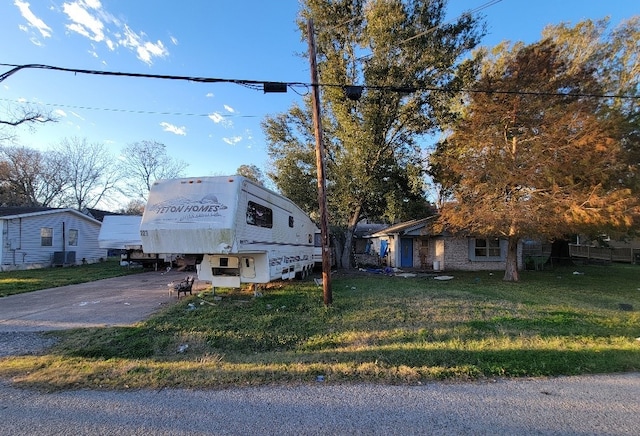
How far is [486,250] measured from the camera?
21.2 m

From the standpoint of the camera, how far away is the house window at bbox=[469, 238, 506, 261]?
21.0 m

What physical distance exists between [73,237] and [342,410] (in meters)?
26.1

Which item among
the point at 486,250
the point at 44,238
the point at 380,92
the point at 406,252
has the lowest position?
the point at 406,252

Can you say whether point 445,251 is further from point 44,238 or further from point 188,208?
point 44,238

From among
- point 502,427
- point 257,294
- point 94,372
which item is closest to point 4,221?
point 257,294

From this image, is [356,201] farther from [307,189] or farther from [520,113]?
[520,113]

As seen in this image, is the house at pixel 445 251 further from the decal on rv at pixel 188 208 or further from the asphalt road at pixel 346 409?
the asphalt road at pixel 346 409

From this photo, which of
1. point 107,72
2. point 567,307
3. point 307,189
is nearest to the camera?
point 107,72

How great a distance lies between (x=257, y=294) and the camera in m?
10.6

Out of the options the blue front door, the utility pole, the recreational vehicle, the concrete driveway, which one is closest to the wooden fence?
the blue front door

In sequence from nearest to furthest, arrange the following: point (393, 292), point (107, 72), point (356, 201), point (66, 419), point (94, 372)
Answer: point (66, 419) → point (94, 372) → point (107, 72) → point (393, 292) → point (356, 201)

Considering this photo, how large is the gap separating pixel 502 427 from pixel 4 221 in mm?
24313

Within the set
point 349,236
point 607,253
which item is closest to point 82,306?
point 349,236

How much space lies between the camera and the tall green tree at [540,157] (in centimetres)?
1231
